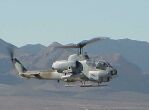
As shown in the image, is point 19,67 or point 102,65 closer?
point 102,65

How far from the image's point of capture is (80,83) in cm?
8481

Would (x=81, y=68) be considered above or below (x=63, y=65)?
below

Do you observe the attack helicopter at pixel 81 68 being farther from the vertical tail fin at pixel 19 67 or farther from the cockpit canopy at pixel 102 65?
the vertical tail fin at pixel 19 67

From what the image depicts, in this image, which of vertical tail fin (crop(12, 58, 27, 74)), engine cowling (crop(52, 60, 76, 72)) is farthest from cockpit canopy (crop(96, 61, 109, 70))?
vertical tail fin (crop(12, 58, 27, 74))

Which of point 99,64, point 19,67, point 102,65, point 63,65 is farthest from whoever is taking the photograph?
point 19,67

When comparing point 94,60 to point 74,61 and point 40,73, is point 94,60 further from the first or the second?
point 40,73

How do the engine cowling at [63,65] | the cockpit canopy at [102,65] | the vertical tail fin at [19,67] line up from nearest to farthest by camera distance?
the cockpit canopy at [102,65] < the engine cowling at [63,65] < the vertical tail fin at [19,67]

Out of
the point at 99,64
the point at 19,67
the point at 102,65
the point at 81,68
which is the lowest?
the point at 81,68

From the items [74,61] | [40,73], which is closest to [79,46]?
[74,61]

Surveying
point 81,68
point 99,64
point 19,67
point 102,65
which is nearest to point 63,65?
point 81,68

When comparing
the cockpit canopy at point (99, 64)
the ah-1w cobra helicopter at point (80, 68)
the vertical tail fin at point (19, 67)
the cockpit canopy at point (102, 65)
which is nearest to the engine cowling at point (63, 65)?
the ah-1w cobra helicopter at point (80, 68)

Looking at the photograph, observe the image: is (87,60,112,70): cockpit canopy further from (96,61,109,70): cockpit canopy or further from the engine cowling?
the engine cowling

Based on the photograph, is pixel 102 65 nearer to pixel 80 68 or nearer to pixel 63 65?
pixel 80 68

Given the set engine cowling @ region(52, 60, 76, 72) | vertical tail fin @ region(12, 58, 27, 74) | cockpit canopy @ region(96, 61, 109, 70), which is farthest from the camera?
vertical tail fin @ region(12, 58, 27, 74)
